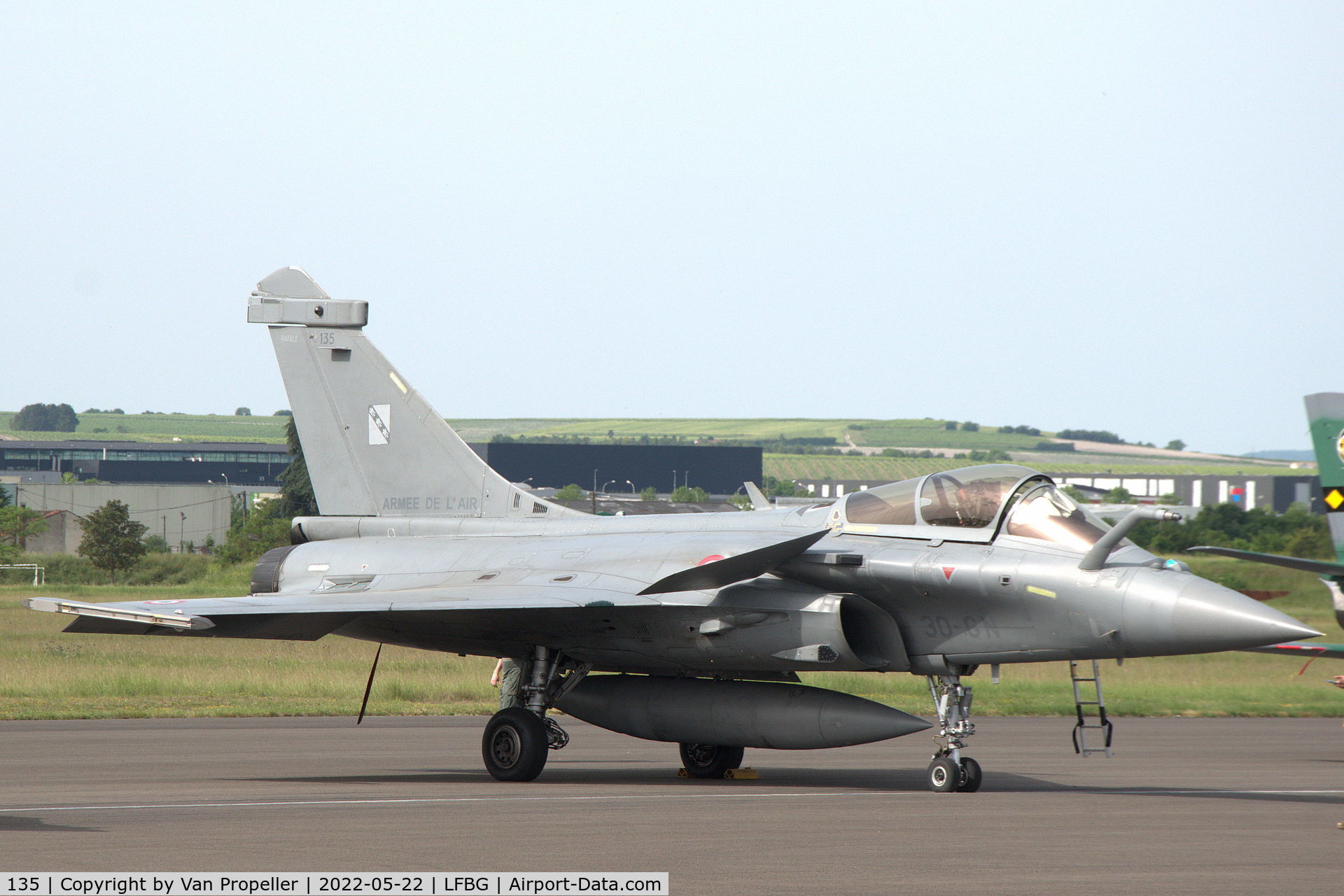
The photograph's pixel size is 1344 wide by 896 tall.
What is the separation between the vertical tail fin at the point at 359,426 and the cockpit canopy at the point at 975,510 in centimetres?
414

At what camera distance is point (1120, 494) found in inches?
1183

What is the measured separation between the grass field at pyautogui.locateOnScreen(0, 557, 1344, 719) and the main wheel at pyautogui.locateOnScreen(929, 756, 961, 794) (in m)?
10.3

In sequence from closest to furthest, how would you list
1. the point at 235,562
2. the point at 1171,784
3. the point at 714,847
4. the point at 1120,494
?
1. the point at 714,847
2. the point at 1171,784
3. the point at 1120,494
4. the point at 235,562

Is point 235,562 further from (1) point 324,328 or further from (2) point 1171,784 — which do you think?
(2) point 1171,784

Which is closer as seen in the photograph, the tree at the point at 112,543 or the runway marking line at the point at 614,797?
the runway marking line at the point at 614,797

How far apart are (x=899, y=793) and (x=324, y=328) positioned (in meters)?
8.23

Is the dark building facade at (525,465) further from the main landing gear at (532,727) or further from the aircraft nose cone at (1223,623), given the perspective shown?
the aircraft nose cone at (1223,623)

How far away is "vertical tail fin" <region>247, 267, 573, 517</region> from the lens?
15.6 metres

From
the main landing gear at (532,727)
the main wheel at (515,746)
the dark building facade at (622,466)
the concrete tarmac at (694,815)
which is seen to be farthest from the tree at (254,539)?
the dark building facade at (622,466)

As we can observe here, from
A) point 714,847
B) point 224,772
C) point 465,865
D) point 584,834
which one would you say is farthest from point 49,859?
point 224,772

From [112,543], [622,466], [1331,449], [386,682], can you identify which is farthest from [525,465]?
[1331,449]

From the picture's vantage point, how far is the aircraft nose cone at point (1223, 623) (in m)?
10.5

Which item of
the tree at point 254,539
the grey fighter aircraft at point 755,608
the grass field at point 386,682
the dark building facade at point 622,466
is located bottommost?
the grass field at point 386,682

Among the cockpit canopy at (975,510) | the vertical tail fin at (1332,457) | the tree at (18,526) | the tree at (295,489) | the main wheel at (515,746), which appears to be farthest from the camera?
the tree at (295,489)
